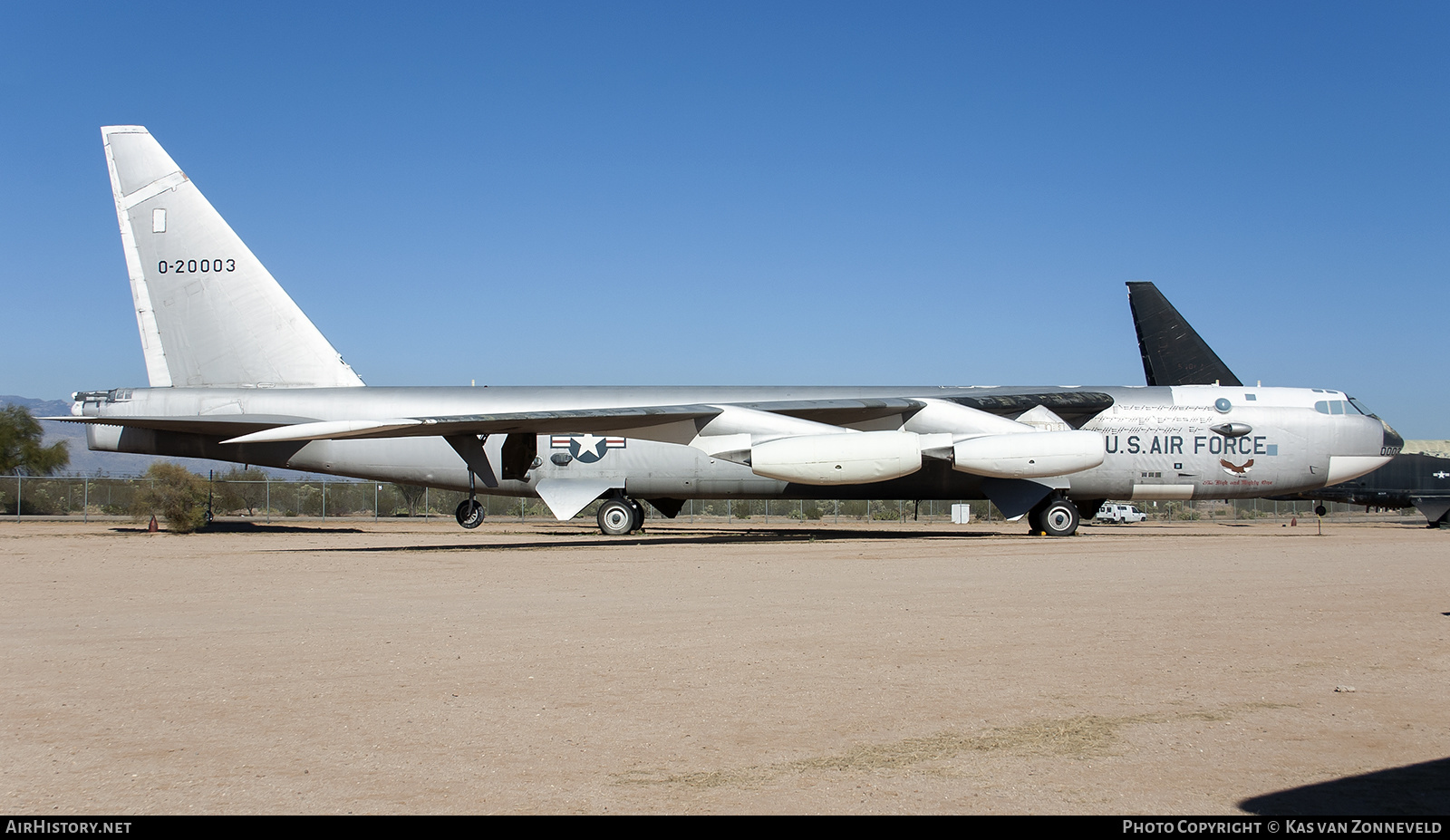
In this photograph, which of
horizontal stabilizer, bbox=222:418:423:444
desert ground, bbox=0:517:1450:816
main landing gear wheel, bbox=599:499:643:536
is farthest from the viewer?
main landing gear wheel, bbox=599:499:643:536

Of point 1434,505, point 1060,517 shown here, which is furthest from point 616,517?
point 1434,505

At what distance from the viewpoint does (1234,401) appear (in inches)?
857

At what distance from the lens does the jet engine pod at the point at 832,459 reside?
19.4 m

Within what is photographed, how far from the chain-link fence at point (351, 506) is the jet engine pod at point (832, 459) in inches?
455

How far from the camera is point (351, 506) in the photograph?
167 ft

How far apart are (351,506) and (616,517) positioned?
105 feet

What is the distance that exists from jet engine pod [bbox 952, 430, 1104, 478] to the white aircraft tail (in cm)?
1396

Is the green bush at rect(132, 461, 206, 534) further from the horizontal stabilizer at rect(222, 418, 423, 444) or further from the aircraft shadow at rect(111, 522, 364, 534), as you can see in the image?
the horizontal stabilizer at rect(222, 418, 423, 444)

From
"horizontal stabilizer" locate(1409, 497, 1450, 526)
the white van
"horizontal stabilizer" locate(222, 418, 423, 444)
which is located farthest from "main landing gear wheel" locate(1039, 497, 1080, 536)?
the white van

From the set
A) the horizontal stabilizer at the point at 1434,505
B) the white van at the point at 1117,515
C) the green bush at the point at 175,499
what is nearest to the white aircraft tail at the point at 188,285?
the green bush at the point at 175,499

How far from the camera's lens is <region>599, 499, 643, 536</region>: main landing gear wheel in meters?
22.8

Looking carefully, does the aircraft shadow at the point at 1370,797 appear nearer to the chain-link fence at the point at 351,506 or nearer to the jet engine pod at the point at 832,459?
the jet engine pod at the point at 832,459
